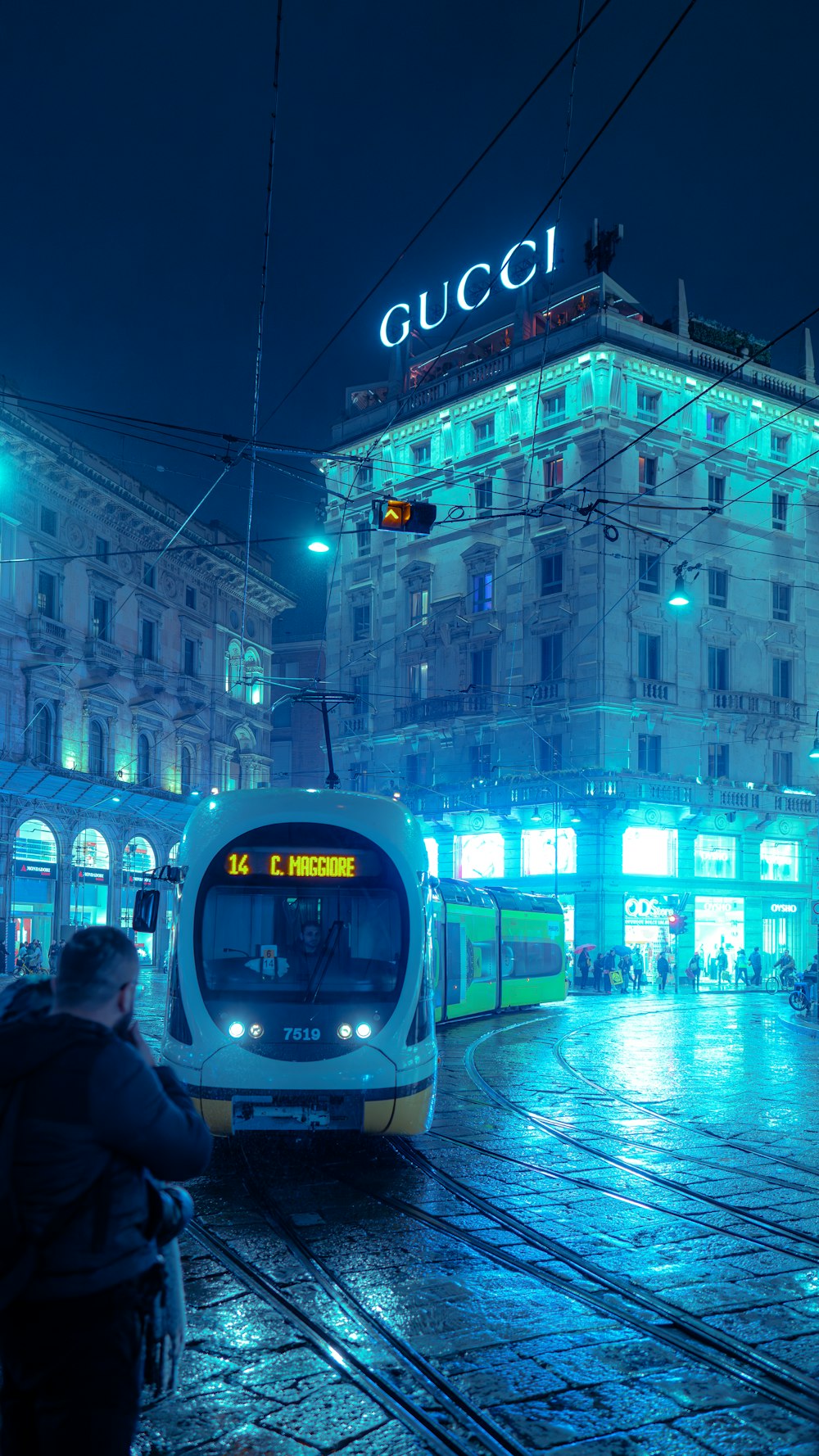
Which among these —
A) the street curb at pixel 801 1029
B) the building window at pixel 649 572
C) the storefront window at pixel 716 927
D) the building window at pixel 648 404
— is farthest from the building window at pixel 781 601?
the street curb at pixel 801 1029

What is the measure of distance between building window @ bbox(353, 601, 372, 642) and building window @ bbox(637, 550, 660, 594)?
11354mm

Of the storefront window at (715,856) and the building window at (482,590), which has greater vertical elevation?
the building window at (482,590)

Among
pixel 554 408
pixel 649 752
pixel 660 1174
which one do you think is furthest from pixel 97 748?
pixel 660 1174

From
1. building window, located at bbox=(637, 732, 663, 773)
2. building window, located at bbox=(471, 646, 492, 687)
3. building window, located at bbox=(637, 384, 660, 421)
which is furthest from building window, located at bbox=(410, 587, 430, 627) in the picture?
building window, located at bbox=(637, 384, 660, 421)

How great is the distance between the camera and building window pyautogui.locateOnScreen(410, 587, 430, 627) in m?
45.8

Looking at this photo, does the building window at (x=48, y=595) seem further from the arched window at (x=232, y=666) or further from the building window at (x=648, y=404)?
the building window at (x=648, y=404)

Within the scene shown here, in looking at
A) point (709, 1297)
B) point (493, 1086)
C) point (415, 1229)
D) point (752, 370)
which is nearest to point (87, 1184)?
point (709, 1297)

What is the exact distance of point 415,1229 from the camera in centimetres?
702

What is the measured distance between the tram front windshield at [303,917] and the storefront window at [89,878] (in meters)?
27.9

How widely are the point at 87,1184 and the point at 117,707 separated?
37607 millimetres

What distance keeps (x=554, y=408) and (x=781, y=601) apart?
398 inches

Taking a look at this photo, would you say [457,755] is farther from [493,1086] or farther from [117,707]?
[493,1086]

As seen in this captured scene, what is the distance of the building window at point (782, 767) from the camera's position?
1713 inches

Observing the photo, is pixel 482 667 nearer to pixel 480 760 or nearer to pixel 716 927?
pixel 480 760
